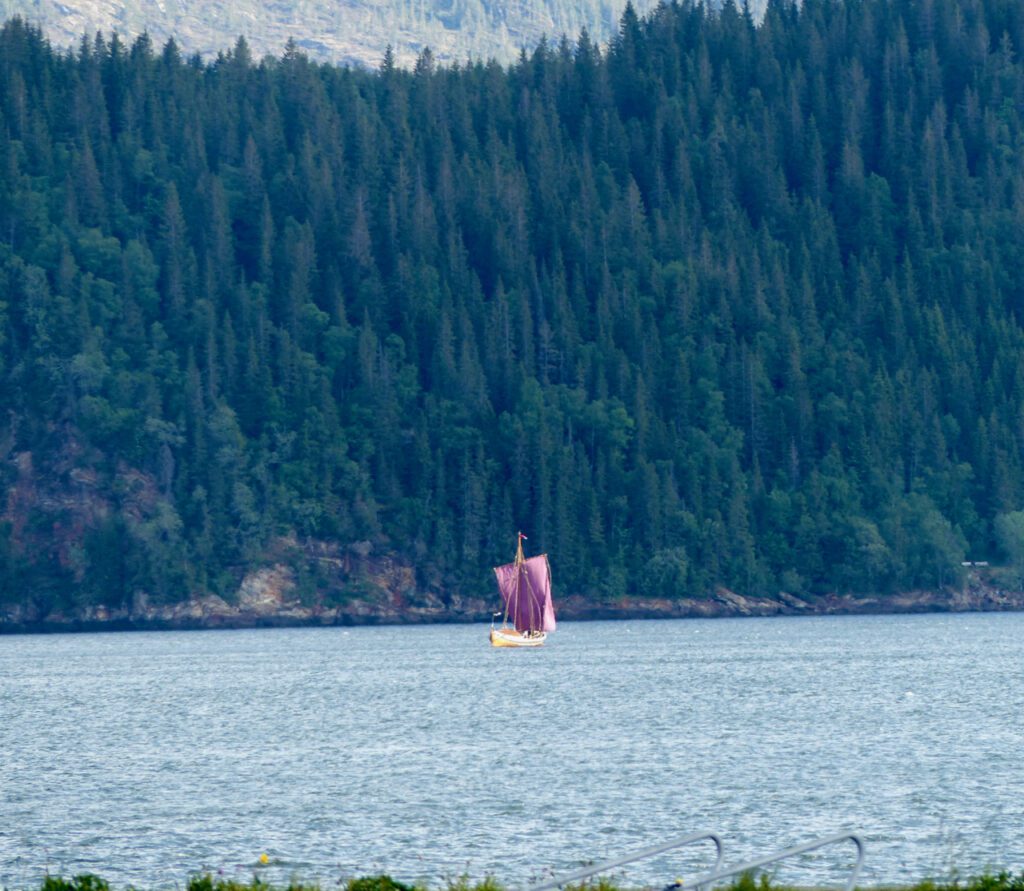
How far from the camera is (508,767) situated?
230 ft

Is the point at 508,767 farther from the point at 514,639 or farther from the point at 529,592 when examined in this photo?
the point at 529,592

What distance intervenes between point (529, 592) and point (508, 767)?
101 meters

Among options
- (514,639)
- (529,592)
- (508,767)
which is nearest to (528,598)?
(529,592)

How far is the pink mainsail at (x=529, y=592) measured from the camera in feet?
557

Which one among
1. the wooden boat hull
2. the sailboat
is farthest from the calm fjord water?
the sailboat

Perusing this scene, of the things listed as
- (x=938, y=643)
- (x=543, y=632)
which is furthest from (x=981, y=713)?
(x=543, y=632)

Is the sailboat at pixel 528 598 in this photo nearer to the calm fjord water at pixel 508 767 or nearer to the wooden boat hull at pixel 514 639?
the wooden boat hull at pixel 514 639

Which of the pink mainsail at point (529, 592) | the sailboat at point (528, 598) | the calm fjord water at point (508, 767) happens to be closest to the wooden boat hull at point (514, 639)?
the sailboat at point (528, 598)

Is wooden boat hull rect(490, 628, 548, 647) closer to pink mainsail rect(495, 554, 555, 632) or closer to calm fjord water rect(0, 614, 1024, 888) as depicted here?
pink mainsail rect(495, 554, 555, 632)

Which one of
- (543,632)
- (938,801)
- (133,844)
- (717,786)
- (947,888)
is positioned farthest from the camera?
(543,632)

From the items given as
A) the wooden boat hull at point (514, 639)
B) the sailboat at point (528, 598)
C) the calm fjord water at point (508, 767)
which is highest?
the sailboat at point (528, 598)

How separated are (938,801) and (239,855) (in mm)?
19794

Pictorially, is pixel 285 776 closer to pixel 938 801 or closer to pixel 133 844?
pixel 133 844

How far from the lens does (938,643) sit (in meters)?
160
